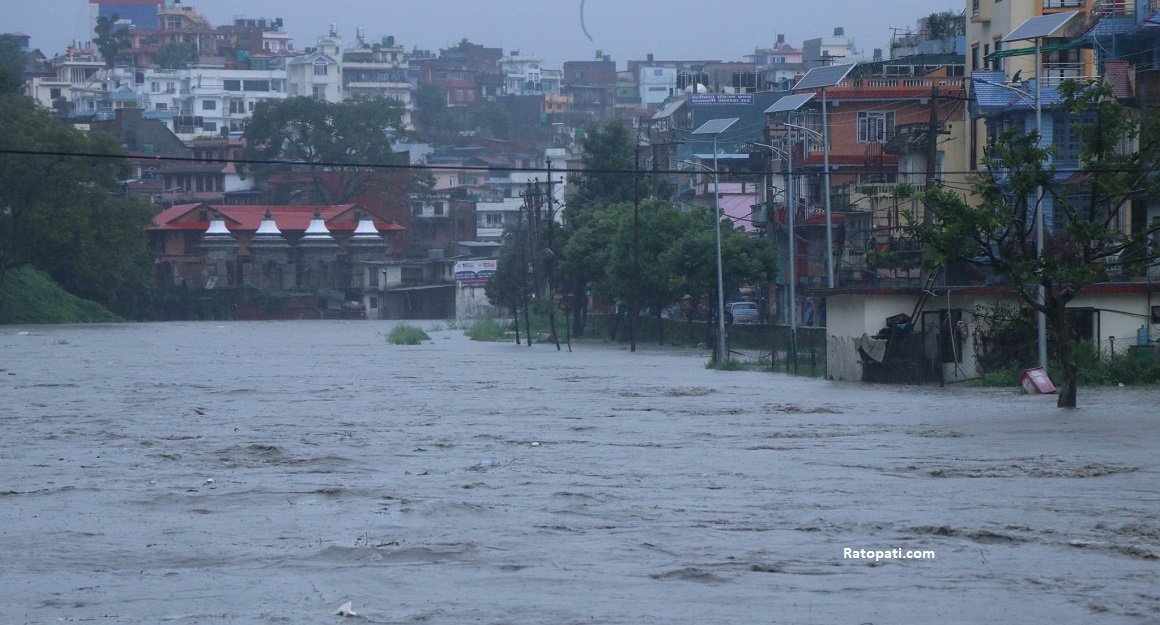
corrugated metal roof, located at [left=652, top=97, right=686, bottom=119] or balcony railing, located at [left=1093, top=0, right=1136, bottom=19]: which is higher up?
corrugated metal roof, located at [left=652, top=97, right=686, bottom=119]

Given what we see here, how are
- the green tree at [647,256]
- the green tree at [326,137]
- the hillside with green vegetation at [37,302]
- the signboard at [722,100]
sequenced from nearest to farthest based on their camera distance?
the green tree at [647,256] → the hillside with green vegetation at [37,302] → the signboard at [722,100] → the green tree at [326,137]

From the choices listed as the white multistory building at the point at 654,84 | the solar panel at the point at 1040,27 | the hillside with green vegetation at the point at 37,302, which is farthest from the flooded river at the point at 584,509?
the white multistory building at the point at 654,84

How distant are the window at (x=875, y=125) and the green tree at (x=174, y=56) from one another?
13291 centimetres

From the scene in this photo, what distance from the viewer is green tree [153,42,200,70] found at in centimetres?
18162

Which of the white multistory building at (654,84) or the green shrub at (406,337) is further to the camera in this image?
the white multistory building at (654,84)

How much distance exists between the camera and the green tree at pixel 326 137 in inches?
4643

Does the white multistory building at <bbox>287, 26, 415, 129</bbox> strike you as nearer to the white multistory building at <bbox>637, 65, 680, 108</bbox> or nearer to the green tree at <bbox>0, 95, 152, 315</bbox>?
the white multistory building at <bbox>637, 65, 680, 108</bbox>

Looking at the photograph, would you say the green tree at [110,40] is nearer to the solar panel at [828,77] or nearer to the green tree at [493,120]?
the green tree at [493,120]

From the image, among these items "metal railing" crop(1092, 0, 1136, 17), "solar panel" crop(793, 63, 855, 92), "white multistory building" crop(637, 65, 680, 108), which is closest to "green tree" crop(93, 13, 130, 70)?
"white multistory building" crop(637, 65, 680, 108)

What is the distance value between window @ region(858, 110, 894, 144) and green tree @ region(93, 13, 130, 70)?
132 metres

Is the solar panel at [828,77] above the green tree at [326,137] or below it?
below

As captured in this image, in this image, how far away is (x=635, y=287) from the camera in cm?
5984

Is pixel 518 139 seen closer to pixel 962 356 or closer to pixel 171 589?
pixel 962 356

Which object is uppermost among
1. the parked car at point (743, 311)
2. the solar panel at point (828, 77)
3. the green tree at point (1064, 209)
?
the solar panel at point (828, 77)
